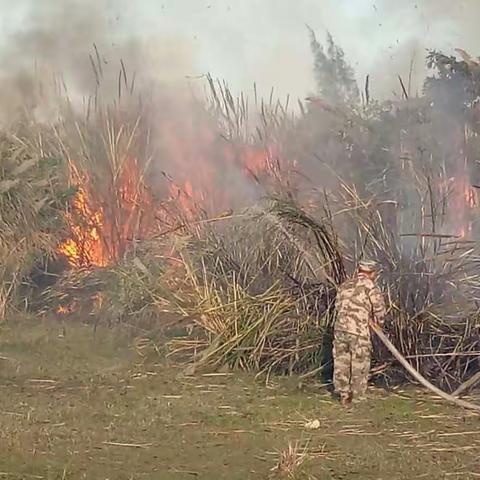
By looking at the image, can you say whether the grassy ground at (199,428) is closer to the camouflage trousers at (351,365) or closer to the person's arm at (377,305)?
the camouflage trousers at (351,365)

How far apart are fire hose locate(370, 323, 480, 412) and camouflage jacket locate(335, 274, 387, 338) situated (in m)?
0.13

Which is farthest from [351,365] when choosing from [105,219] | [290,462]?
[105,219]

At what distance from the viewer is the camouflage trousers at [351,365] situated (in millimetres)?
8266

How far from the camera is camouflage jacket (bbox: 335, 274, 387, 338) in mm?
8227

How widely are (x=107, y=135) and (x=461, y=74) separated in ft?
17.6

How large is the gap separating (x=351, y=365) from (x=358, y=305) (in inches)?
20.5

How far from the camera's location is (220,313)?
9656mm

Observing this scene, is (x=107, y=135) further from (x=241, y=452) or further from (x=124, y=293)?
(x=241, y=452)

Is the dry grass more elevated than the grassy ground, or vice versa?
the dry grass

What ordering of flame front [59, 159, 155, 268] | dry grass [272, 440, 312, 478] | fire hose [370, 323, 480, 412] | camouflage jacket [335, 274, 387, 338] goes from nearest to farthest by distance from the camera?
dry grass [272, 440, 312, 478], fire hose [370, 323, 480, 412], camouflage jacket [335, 274, 387, 338], flame front [59, 159, 155, 268]

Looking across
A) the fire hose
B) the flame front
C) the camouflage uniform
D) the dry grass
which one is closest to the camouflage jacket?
the camouflage uniform

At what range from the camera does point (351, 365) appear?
27.2 ft

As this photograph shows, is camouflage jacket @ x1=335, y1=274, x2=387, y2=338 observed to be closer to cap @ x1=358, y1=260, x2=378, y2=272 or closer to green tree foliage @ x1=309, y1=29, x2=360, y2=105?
cap @ x1=358, y1=260, x2=378, y2=272

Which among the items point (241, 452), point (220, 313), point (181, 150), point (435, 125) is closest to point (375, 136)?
point (435, 125)
